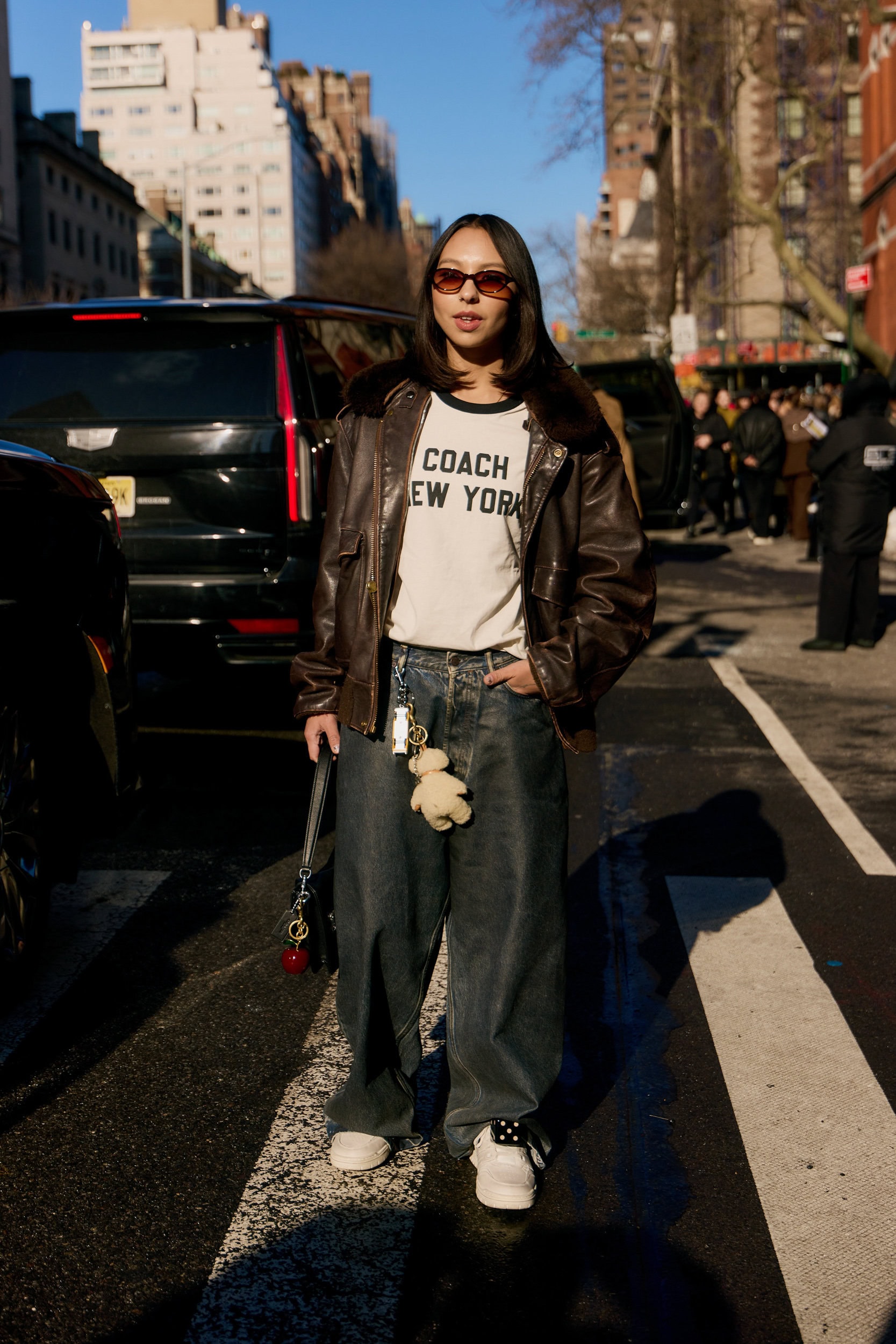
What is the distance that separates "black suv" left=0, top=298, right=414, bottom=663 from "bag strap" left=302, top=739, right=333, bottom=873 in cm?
345

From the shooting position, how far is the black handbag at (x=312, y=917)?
10.3 ft

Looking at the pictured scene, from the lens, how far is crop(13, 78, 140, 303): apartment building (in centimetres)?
7175

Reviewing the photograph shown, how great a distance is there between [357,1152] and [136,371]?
14.5 feet

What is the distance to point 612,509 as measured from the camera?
119 inches

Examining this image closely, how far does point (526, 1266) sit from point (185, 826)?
3.59m

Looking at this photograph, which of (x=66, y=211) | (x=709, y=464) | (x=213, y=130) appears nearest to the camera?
(x=709, y=464)

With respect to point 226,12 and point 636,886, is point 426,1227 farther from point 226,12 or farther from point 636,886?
point 226,12

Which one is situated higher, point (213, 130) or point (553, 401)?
point (213, 130)

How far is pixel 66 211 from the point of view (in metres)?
76.8

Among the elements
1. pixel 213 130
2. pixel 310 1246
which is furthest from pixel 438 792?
pixel 213 130

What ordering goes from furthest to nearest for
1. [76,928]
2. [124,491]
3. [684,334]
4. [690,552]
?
[684,334] → [690,552] → [124,491] → [76,928]

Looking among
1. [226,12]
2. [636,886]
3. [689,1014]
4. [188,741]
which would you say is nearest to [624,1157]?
[689,1014]

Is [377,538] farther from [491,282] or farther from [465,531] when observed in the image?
[491,282]

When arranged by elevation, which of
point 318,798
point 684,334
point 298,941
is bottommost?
point 298,941
